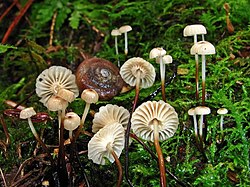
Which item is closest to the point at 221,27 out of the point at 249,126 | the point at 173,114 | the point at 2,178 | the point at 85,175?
the point at 249,126

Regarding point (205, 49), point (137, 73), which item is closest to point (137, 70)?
point (137, 73)

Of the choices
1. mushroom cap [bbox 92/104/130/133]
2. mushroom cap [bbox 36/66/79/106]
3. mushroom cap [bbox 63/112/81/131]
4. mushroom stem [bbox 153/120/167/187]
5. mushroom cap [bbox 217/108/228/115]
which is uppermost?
mushroom cap [bbox 36/66/79/106]

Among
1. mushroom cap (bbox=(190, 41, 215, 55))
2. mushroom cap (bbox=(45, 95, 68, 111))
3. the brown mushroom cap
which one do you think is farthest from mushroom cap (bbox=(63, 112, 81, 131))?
mushroom cap (bbox=(190, 41, 215, 55))

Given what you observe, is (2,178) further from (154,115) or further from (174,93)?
(174,93)

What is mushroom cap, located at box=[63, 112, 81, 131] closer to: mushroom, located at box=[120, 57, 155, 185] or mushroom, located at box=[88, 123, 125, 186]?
mushroom, located at box=[88, 123, 125, 186]

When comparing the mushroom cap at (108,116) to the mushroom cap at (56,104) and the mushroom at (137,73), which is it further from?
the mushroom cap at (56,104)

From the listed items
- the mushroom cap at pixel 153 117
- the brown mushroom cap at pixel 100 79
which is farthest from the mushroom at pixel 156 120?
the brown mushroom cap at pixel 100 79
